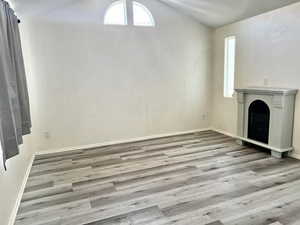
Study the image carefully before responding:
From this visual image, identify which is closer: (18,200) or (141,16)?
(18,200)

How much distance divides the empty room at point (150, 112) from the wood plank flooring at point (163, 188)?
16mm

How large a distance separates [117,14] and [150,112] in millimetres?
2004

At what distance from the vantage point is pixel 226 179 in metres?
2.61

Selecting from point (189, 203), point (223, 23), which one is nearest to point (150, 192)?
point (189, 203)

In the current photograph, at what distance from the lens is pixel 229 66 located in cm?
443

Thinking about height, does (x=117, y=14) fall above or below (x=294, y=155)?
above

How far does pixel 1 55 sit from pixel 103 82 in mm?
2297

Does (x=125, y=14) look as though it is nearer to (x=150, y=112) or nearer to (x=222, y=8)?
(x=222, y=8)

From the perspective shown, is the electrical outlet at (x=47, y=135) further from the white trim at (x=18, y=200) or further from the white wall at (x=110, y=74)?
the white trim at (x=18, y=200)

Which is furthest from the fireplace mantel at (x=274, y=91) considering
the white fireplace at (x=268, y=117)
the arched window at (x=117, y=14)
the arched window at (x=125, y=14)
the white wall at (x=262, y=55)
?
the arched window at (x=117, y=14)

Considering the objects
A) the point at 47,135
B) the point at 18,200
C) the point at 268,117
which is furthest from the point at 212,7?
the point at 18,200

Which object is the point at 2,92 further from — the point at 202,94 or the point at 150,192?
the point at 202,94

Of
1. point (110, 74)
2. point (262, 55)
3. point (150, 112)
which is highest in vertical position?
point (262, 55)

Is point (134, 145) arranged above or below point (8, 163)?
below
